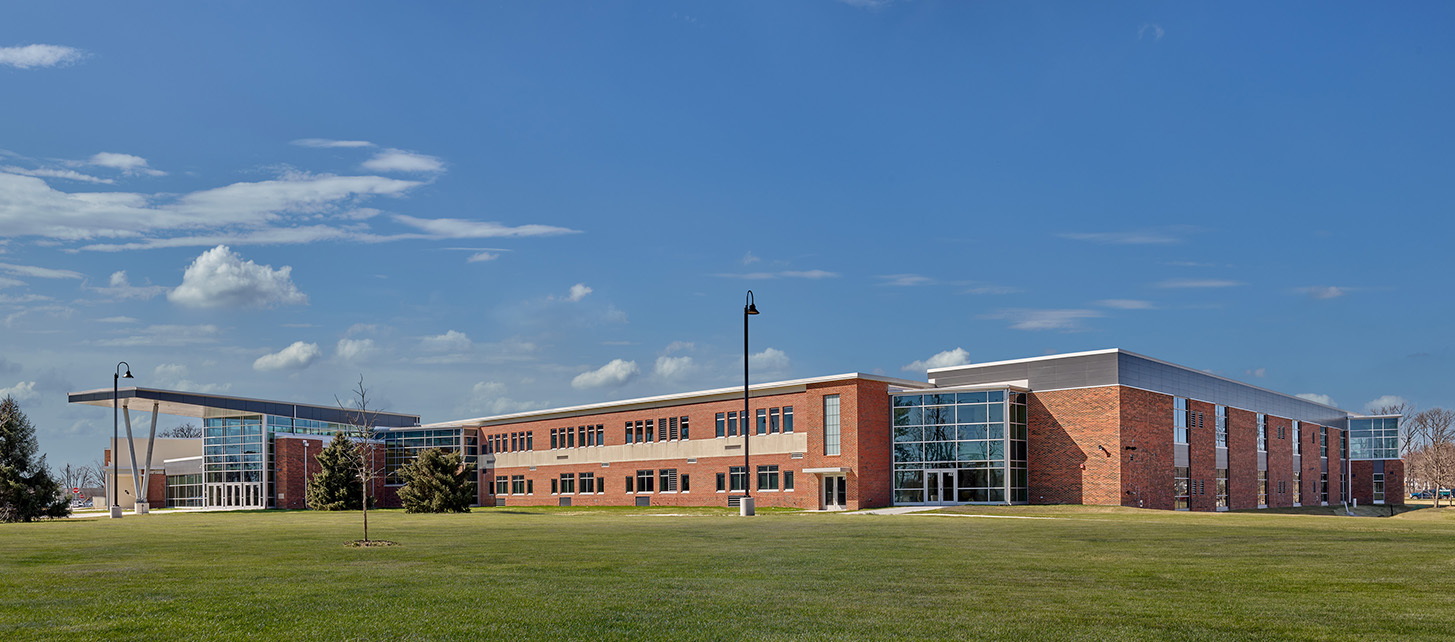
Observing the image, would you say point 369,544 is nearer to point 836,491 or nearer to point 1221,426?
point 836,491

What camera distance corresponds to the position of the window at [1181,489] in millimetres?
59938

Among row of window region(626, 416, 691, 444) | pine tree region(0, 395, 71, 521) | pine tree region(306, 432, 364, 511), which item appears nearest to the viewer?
pine tree region(0, 395, 71, 521)

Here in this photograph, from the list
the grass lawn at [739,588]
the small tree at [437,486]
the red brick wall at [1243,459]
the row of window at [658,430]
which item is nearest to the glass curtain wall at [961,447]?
the row of window at [658,430]

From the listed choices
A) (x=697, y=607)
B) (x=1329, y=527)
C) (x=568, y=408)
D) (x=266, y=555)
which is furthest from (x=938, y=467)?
(x=697, y=607)

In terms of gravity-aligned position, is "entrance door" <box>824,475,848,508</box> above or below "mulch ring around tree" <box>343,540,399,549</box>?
below

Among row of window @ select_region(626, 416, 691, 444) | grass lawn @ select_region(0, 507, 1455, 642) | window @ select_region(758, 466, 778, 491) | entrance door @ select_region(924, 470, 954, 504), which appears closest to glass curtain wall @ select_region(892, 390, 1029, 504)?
entrance door @ select_region(924, 470, 954, 504)

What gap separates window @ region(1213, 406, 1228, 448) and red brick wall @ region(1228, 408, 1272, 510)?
68 cm

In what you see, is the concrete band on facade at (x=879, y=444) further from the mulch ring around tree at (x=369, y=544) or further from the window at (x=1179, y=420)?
the mulch ring around tree at (x=369, y=544)

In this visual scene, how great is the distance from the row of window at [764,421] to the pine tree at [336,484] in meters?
26.4

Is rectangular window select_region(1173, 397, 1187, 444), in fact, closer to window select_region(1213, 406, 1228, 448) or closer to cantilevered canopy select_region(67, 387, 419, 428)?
window select_region(1213, 406, 1228, 448)

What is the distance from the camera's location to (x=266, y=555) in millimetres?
22578

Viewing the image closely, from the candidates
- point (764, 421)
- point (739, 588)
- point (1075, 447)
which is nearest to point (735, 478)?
point (764, 421)

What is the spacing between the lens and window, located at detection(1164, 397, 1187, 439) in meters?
60.3

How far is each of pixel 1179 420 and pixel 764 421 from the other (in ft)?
77.7
